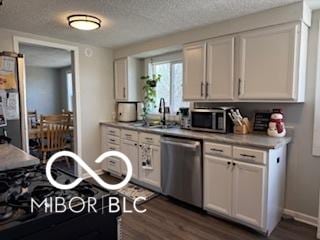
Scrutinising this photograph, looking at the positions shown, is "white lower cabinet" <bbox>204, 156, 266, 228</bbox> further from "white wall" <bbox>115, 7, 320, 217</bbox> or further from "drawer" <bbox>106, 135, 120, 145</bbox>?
"drawer" <bbox>106, 135, 120, 145</bbox>

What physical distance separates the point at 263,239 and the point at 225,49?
80.2 inches

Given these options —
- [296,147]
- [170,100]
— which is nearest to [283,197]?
[296,147]

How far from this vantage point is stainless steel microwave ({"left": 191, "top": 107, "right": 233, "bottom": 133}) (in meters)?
2.80

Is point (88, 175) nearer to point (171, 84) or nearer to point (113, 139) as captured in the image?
point (113, 139)

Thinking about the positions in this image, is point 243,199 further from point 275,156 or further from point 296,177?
point 296,177

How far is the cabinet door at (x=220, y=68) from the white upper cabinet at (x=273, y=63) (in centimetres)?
11

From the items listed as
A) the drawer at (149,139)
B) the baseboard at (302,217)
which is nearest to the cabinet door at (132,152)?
the drawer at (149,139)

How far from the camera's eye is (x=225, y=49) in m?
2.77

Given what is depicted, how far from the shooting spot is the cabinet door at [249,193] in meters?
2.23

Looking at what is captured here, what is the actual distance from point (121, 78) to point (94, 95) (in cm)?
56

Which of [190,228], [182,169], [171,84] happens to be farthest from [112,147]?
[190,228]

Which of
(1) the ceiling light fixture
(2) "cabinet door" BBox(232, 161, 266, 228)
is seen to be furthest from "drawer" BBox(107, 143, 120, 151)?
(2) "cabinet door" BBox(232, 161, 266, 228)

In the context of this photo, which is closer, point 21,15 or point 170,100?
A: point 21,15

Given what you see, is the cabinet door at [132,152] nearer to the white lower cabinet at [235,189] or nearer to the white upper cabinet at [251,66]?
the white upper cabinet at [251,66]
